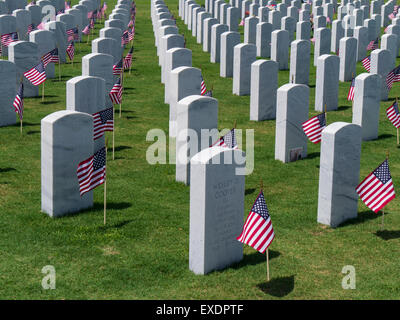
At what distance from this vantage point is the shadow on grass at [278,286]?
8.73 m

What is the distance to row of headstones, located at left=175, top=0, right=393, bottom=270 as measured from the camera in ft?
36.3

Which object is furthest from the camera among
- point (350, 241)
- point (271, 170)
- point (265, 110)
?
point (265, 110)

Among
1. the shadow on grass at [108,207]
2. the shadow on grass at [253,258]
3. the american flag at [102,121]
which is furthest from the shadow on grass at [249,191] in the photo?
the american flag at [102,121]

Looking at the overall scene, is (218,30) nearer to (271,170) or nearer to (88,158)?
(271,170)

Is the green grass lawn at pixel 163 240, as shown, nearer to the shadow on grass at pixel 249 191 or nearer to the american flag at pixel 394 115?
the shadow on grass at pixel 249 191

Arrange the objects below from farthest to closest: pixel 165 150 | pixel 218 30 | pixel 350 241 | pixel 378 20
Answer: pixel 378 20, pixel 218 30, pixel 165 150, pixel 350 241

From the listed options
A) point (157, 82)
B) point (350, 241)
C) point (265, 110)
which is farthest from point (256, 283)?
point (157, 82)

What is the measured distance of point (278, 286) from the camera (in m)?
8.93

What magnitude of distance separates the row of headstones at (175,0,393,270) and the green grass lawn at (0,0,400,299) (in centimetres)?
34

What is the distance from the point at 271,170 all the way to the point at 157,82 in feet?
32.4

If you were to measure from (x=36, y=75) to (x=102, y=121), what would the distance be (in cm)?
559

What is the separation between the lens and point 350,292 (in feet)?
28.8

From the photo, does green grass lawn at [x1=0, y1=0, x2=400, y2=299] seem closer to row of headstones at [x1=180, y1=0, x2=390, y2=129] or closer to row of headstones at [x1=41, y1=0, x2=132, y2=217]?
row of headstones at [x1=41, y1=0, x2=132, y2=217]

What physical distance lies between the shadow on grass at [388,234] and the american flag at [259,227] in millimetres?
2413
